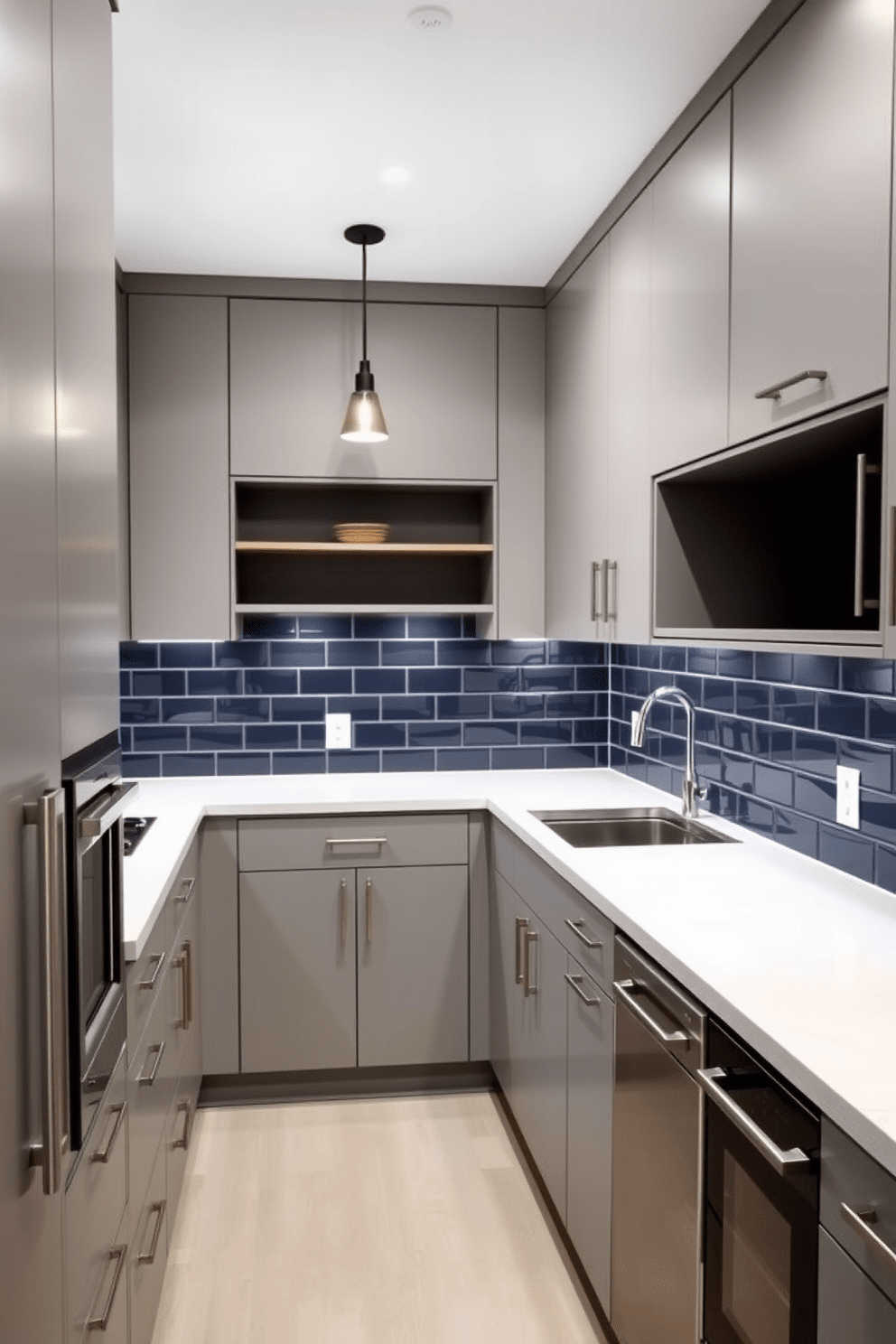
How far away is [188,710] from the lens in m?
3.40

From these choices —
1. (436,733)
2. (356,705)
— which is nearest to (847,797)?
(436,733)

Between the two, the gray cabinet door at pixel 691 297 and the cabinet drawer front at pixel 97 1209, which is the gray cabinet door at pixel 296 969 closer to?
the cabinet drawer front at pixel 97 1209

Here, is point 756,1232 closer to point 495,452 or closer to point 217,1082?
point 217,1082

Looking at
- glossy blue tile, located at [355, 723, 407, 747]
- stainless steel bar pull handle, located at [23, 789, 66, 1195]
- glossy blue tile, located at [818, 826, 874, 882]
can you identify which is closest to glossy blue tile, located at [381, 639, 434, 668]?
glossy blue tile, located at [355, 723, 407, 747]

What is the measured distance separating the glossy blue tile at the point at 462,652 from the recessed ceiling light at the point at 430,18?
6.55ft

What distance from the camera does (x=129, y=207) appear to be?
260 cm

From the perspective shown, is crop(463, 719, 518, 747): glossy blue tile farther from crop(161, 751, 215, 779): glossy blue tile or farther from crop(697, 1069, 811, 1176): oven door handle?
crop(697, 1069, 811, 1176): oven door handle

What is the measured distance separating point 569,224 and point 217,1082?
2660 millimetres

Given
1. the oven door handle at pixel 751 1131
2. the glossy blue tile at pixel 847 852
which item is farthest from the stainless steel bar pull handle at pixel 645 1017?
the glossy blue tile at pixel 847 852

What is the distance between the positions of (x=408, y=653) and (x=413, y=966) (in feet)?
3.45

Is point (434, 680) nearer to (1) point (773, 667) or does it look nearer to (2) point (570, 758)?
(2) point (570, 758)

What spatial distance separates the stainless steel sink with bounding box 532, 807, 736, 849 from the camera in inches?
108

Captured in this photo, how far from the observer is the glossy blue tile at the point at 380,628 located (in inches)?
136

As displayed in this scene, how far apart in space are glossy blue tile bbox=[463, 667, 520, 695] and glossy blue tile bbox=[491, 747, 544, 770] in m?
0.21
